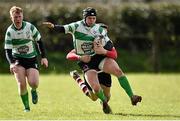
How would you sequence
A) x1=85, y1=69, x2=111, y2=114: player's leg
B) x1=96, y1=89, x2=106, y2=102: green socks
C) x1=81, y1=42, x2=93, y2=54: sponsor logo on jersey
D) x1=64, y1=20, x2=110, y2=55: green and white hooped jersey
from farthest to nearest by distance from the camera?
x1=81, y1=42, x2=93, y2=54: sponsor logo on jersey → x1=64, y1=20, x2=110, y2=55: green and white hooped jersey → x1=96, y1=89, x2=106, y2=102: green socks → x1=85, y1=69, x2=111, y2=114: player's leg

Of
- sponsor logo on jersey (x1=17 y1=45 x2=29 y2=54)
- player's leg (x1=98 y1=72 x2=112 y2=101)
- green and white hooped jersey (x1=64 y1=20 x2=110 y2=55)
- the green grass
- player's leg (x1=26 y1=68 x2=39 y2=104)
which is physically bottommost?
the green grass

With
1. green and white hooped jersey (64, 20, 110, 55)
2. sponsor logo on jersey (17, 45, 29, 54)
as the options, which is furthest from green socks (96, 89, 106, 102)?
sponsor logo on jersey (17, 45, 29, 54)

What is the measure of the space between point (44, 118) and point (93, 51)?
2224mm

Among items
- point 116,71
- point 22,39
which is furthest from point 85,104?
point 22,39

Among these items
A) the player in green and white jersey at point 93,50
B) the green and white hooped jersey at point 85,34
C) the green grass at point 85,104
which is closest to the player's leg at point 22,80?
the green grass at point 85,104

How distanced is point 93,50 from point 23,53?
1383mm

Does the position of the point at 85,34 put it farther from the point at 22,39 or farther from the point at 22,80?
the point at 22,80

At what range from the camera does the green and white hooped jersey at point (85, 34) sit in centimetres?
1388

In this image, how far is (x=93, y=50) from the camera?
1397 centimetres

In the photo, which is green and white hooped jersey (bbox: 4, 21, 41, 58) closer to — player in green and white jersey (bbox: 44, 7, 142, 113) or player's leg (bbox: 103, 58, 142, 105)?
player in green and white jersey (bbox: 44, 7, 142, 113)

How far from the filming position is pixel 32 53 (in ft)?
46.2

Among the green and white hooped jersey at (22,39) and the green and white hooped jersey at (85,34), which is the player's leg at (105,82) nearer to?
the green and white hooped jersey at (85,34)

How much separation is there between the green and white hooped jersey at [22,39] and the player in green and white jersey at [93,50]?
43 cm

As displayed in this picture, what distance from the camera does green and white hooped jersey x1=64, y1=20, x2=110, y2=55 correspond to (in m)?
13.9
